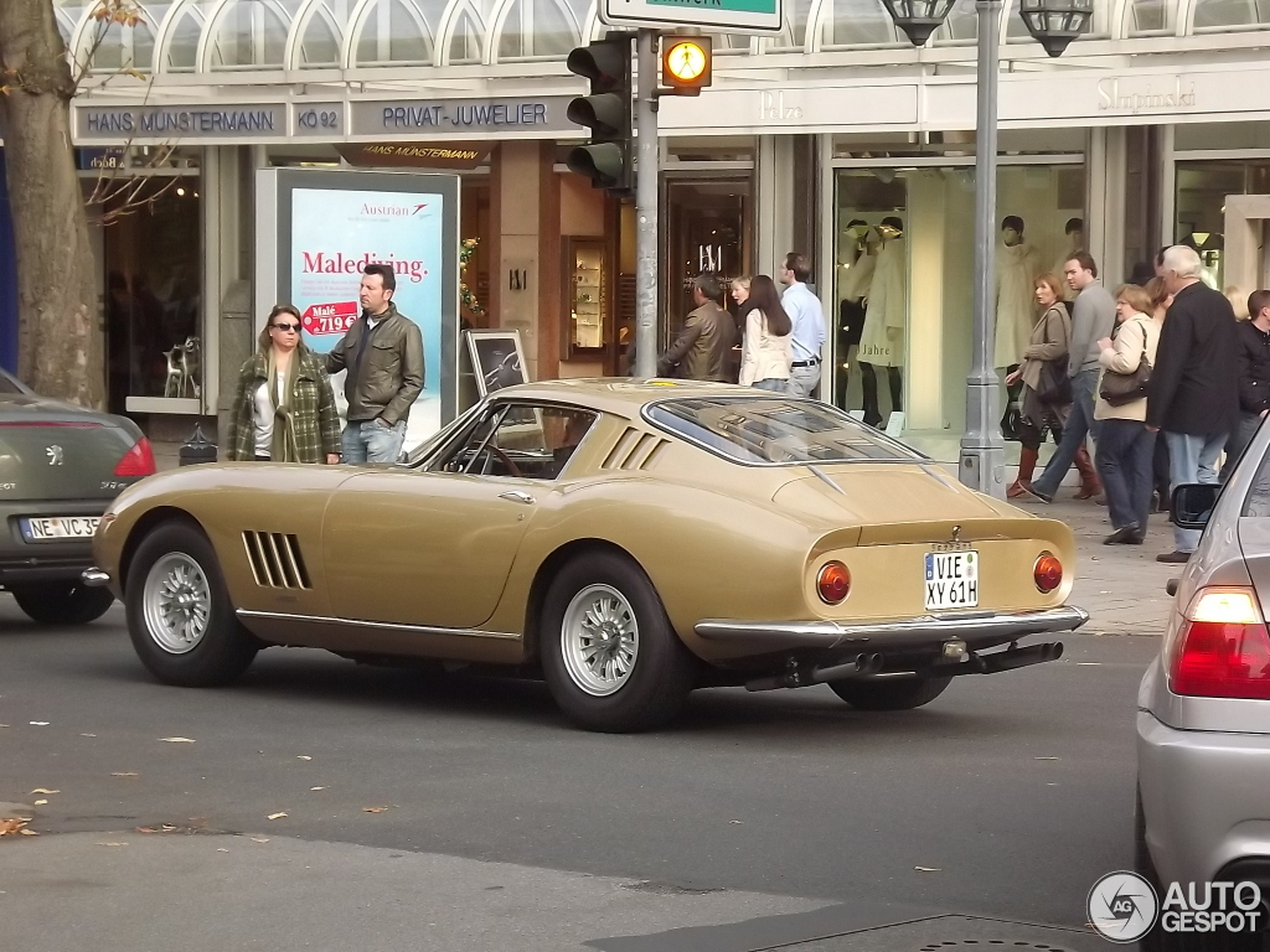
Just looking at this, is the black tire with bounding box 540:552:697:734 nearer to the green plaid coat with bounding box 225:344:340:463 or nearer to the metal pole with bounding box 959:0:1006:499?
the green plaid coat with bounding box 225:344:340:463

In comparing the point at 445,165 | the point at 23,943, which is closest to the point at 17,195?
the point at 445,165

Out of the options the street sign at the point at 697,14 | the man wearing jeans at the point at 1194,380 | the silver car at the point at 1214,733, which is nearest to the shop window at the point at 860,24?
the man wearing jeans at the point at 1194,380

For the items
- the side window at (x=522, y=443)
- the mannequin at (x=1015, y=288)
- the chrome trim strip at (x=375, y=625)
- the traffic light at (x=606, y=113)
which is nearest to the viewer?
the chrome trim strip at (x=375, y=625)

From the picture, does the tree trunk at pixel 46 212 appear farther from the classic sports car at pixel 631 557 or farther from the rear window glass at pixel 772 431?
the rear window glass at pixel 772 431

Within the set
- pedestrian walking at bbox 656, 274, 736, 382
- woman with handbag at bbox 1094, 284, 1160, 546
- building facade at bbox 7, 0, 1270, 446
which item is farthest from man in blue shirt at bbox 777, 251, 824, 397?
woman with handbag at bbox 1094, 284, 1160, 546

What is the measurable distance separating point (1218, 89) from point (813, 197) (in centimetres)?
516

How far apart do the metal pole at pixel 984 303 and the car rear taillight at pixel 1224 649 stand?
10.6m

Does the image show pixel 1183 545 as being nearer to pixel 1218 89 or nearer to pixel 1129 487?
pixel 1129 487

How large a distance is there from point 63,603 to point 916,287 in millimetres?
11837

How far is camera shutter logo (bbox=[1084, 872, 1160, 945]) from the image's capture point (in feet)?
17.1

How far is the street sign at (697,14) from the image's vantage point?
484 inches

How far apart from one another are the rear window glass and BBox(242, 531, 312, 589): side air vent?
1.70 meters

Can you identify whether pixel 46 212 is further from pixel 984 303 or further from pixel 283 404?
pixel 984 303

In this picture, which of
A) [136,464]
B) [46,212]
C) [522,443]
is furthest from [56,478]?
[46,212]
